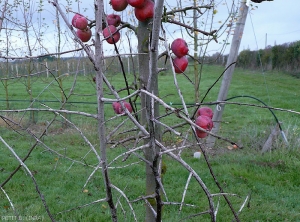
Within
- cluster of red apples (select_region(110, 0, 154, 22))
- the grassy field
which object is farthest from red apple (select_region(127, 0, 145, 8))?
the grassy field

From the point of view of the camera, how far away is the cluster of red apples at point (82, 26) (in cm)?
118

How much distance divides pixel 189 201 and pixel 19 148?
139 inches

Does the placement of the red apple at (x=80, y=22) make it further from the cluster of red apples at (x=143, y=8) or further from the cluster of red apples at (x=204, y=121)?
the cluster of red apples at (x=204, y=121)

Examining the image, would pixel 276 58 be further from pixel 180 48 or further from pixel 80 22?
pixel 80 22

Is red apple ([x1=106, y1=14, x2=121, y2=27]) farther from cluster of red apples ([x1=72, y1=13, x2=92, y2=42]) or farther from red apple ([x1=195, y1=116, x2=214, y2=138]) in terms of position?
red apple ([x1=195, y1=116, x2=214, y2=138])

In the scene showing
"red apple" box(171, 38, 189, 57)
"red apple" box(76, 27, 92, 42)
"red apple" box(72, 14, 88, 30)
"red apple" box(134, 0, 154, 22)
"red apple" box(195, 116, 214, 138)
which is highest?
"red apple" box(134, 0, 154, 22)

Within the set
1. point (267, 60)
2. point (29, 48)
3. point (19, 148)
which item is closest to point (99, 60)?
point (19, 148)

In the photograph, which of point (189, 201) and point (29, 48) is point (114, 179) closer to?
point (189, 201)

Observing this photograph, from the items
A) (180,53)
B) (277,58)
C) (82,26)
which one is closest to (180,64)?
(180,53)

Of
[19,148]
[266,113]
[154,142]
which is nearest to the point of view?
[154,142]

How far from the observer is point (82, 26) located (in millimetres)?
1185

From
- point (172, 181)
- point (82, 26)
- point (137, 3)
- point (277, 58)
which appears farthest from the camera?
point (277, 58)

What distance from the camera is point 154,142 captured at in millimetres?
753

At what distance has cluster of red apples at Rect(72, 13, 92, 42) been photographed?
1177 mm
